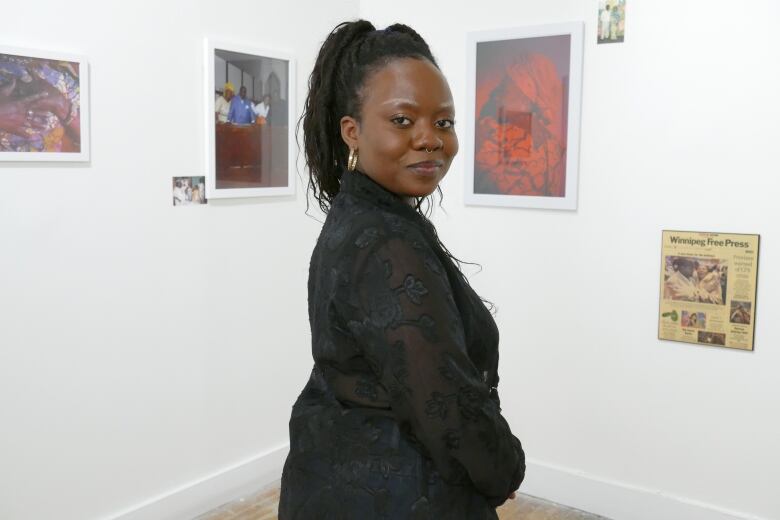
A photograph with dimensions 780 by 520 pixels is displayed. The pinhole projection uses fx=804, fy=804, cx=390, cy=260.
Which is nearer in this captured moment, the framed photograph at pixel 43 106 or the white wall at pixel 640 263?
the framed photograph at pixel 43 106

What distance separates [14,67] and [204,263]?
107 centimetres

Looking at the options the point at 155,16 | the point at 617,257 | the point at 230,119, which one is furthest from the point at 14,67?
the point at 617,257

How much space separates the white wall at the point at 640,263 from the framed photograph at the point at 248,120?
30.2 inches

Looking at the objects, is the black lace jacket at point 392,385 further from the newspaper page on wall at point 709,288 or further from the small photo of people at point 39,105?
the newspaper page on wall at point 709,288

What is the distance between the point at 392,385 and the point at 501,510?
2470 mm

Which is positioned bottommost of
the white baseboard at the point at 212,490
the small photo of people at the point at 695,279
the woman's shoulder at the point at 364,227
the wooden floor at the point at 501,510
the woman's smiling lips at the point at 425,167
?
the wooden floor at the point at 501,510

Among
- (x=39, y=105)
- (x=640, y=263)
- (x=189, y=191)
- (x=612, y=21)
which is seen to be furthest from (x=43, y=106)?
(x=640, y=263)

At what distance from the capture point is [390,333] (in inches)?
47.1

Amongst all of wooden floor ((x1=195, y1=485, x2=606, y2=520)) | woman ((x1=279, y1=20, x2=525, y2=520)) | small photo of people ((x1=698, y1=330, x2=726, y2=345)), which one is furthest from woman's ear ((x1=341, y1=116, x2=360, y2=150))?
wooden floor ((x1=195, y1=485, x2=606, y2=520))

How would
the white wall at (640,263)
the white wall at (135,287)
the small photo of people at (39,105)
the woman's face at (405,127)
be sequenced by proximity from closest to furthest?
the woman's face at (405,127)
the small photo of people at (39,105)
the white wall at (135,287)
the white wall at (640,263)

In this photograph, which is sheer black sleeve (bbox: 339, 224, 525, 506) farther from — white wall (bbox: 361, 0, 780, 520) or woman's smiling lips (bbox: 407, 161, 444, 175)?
white wall (bbox: 361, 0, 780, 520)

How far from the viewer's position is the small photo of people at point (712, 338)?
3.06 m

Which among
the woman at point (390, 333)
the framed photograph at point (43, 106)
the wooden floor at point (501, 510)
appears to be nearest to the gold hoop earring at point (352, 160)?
the woman at point (390, 333)

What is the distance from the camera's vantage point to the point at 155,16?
3.02 m
